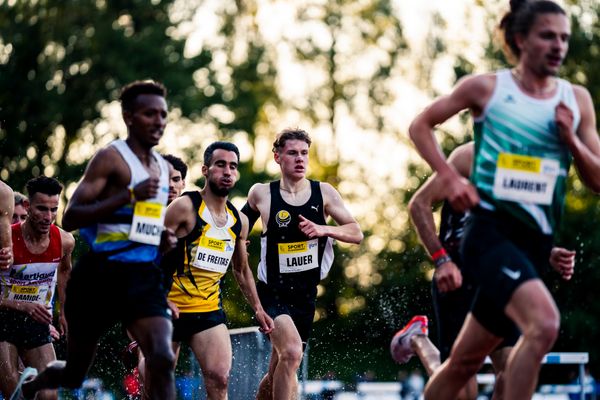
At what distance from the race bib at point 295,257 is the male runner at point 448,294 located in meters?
1.91

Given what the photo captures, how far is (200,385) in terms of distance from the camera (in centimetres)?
1292

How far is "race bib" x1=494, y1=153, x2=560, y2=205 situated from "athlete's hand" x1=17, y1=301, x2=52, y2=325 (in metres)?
4.88

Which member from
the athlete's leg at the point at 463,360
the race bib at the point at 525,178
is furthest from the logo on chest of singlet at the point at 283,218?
the race bib at the point at 525,178

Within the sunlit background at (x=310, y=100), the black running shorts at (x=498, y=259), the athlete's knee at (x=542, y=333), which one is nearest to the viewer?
the athlete's knee at (x=542, y=333)

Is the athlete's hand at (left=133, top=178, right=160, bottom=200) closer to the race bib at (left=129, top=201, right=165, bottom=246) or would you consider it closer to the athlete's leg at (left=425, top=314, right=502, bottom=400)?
the race bib at (left=129, top=201, right=165, bottom=246)

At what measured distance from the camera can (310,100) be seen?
3497 centimetres

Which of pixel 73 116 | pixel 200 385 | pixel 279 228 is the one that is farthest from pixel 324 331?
pixel 279 228

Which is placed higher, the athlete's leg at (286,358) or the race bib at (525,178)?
the race bib at (525,178)

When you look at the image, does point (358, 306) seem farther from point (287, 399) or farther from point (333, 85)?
point (287, 399)

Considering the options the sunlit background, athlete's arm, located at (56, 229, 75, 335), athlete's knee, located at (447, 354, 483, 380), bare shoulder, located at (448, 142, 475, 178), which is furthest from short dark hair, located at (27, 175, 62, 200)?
the sunlit background

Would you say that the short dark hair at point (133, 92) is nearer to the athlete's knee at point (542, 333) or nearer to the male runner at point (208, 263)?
the male runner at point (208, 263)

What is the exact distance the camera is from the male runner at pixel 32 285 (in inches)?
401

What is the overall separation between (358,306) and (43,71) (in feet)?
39.6

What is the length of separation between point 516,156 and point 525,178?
122 mm
